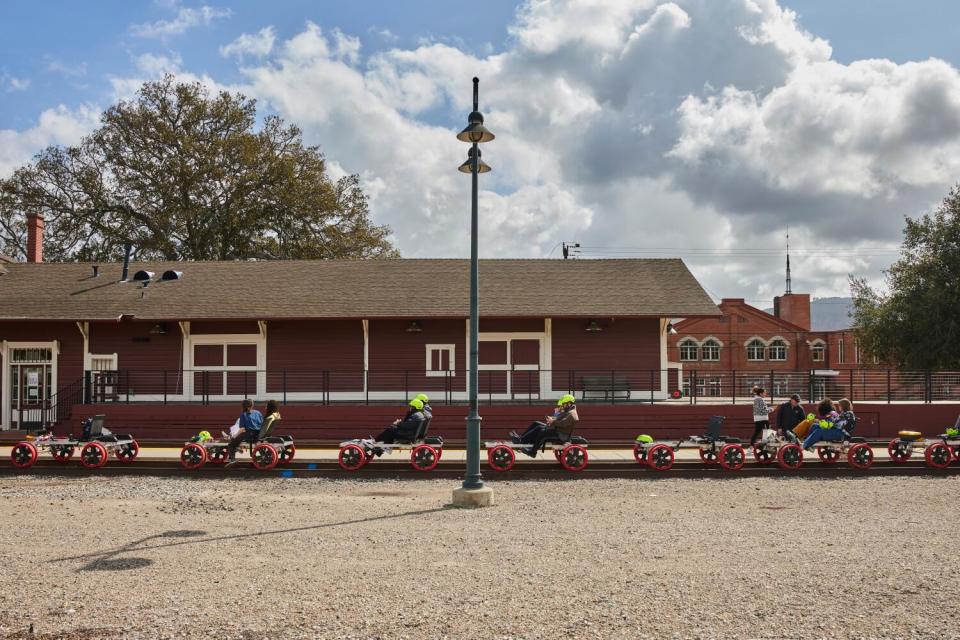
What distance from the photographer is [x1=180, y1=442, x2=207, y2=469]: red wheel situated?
15734 mm

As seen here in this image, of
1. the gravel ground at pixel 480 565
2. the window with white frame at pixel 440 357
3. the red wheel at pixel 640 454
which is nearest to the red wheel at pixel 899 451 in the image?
the gravel ground at pixel 480 565

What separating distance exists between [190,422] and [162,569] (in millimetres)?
13927

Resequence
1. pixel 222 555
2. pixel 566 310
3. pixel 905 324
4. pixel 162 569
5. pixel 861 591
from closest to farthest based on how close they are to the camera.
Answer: pixel 861 591, pixel 162 569, pixel 222 555, pixel 566 310, pixel 905 324

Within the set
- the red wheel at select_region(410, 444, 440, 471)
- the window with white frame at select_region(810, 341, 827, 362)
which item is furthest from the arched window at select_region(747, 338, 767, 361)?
the red wheel at select_region(410, 444, 440, 471)

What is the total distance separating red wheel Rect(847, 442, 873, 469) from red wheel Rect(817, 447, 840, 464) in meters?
0.33

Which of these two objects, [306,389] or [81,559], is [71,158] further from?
[81,559]

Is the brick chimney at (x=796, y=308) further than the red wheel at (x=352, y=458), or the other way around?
the brick chimney at (x=796, y=308)

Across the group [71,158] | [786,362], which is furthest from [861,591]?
[786,362]

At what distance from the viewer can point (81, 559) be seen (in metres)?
8.35

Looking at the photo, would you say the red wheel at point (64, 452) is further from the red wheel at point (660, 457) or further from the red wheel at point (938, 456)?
the red wheel at point (938, 456)

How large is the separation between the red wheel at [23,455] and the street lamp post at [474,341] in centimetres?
973

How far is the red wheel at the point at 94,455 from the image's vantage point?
1568 centimetres

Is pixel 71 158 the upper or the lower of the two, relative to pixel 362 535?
upper

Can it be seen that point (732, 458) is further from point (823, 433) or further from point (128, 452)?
point (128, 452)
